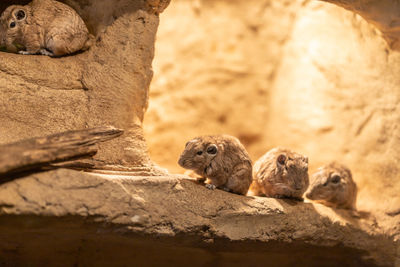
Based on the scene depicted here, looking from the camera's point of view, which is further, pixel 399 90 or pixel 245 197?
pixel 399 90

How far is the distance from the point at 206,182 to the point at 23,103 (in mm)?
1907

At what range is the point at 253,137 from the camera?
281 inches

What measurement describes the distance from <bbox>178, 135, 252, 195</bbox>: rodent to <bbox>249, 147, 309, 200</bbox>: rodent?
35 centimetres

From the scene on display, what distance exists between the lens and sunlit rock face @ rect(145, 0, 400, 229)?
5938mm

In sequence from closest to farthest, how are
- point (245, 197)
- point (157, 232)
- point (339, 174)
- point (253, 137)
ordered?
1. point (157, 232)
2. point (245, 197)
3. point (339, 174)
4. point (253, 137)

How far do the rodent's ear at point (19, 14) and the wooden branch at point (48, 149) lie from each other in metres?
1.59

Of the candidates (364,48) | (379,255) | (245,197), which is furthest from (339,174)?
(364,48)

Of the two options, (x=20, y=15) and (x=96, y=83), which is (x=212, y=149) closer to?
(x=96, y=83)

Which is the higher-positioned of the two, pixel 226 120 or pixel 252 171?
pixel 226 120

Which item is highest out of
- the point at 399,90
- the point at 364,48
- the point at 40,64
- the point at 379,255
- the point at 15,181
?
the point at 364,48

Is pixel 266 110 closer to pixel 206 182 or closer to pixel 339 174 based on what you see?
pixel 339 174

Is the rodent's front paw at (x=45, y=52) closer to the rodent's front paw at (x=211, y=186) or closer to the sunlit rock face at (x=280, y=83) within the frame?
the rodent's front paw at (x=211, y=186)

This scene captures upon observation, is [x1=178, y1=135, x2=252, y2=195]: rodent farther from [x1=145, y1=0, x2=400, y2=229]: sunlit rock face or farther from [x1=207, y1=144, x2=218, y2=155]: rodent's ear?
[x1=145, y1=0, x2=400, y2=229]: sunlit rock face

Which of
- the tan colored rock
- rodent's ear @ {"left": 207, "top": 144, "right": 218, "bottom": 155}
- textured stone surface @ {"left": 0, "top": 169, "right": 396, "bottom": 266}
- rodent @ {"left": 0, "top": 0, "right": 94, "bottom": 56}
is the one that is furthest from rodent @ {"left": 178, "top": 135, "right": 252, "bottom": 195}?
the tan colored rock
